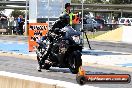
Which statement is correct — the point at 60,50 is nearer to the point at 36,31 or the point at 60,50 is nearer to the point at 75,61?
the point at 75,61

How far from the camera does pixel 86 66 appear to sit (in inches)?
709

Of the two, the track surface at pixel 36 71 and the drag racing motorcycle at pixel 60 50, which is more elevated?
the drag racing motorcycle at pixel 60 50

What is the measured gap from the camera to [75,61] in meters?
14.1

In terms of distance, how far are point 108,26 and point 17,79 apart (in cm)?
4800

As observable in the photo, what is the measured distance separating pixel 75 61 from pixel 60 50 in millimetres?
733

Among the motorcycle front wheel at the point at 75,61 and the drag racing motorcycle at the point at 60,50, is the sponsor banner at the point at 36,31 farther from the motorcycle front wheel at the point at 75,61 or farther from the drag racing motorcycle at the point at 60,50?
the motorcycle front wheel at the point at 75,61

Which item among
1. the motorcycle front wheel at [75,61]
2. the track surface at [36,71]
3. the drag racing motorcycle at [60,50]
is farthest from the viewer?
the drag racing motorcycle at [60,50]

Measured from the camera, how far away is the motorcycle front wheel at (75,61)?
14.0 metres

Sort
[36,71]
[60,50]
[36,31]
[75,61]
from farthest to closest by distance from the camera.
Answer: [36,31], [36,71], [60,50], [75,61]

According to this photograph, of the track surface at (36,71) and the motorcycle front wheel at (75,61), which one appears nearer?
the track surface at (36,71)

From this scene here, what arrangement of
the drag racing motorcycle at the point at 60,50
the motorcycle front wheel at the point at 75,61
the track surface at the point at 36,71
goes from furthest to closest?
the drag racing motorcycle at the point at 60,50 → the motorcycle front wheel at the point at 75,61 → the track surface at the point at 36,71

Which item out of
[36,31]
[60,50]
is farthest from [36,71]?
[36,31]

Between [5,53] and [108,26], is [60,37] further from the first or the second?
[108,26]

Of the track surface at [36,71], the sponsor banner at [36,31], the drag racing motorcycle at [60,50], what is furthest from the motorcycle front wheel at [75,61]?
the sponsor banner at [36,31]
